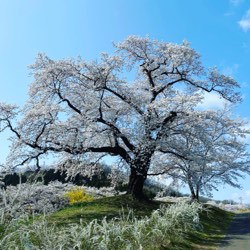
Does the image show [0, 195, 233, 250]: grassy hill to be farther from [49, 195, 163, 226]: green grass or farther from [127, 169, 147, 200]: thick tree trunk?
[127, 169, 147, 200]: thick tree trunk

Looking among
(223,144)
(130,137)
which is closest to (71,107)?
(130,137)

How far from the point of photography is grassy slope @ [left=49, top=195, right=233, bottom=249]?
11625mm

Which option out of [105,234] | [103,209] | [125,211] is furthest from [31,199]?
[105,234]

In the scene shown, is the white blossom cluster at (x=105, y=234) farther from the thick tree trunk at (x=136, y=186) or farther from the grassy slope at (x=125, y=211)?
the thick tree trunk at (x=136, y=186)

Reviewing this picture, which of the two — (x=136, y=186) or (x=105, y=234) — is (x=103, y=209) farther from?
(x=105, y=234)

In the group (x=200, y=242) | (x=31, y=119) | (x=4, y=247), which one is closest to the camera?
(x=4, y=247)

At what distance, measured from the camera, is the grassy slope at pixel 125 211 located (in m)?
Answer: 11.6

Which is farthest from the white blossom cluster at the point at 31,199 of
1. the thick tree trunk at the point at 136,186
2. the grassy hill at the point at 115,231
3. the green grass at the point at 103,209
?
the thick tree trunk at the point at 136,186

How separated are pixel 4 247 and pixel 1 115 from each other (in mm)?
13864

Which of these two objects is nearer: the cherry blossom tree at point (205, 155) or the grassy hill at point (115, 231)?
the grassy hill at point (115, 231)

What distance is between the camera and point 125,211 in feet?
54.5

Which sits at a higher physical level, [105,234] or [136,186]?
[136,186]

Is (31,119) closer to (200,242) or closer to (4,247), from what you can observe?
(200,242)

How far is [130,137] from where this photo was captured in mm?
19812
